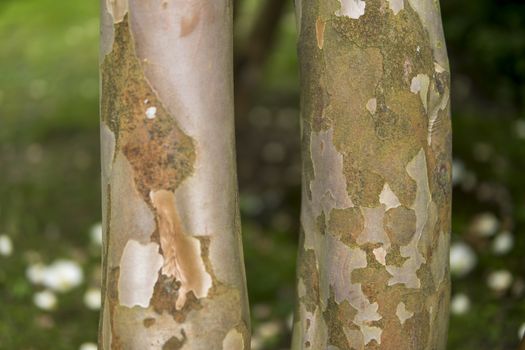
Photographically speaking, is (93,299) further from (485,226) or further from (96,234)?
(485,226)

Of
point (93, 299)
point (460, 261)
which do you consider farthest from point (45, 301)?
point (460, 261)

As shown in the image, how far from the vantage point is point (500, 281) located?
9.93 ft

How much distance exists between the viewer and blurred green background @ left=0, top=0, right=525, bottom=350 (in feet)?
9.58

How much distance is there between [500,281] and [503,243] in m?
0.31

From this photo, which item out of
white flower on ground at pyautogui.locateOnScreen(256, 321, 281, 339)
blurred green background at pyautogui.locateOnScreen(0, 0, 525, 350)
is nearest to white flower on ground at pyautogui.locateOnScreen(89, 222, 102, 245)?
blurred green background at pyautogui.locateOnScreen(0, 0, 525, 350)

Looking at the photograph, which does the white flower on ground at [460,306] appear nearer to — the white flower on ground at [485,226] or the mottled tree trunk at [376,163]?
the white flower on ground at [485,226]

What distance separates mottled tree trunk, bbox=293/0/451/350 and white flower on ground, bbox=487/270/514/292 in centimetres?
142

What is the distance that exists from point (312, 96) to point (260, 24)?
3.19 meters

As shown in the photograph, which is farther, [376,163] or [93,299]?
[93,299]

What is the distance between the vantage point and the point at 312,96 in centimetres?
160

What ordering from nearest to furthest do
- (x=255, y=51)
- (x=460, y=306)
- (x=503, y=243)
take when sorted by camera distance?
(x=460, y=306), (x=503, y=243), (x=255, y=51)

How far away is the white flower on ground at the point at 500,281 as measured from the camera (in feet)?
9.93

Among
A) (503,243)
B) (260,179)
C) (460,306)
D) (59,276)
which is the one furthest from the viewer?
(260,179)

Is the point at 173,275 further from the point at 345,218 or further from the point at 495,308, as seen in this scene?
the point at 495,308
